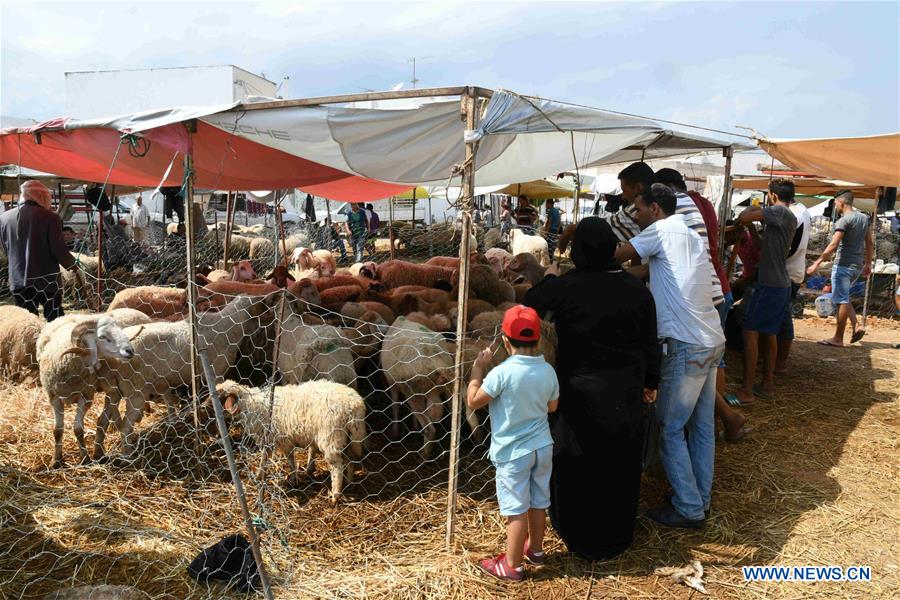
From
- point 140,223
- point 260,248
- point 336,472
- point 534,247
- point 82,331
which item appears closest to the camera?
point 336,472

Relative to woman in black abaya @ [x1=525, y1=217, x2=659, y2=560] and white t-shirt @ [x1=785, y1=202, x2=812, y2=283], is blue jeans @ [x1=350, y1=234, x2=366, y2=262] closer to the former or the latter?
white t-shirt @ [x1=785, y1=202, x2=812, y2=283]

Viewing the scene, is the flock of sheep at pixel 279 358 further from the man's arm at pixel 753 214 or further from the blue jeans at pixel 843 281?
the blue jeans at pixel 843 281

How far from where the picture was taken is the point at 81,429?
16.0 feet

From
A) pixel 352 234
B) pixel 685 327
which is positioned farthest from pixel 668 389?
pixel 352 234

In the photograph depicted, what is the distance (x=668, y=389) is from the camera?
3918 mm

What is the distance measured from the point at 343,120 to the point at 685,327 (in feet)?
9.19

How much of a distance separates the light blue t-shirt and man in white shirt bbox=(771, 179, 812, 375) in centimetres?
468

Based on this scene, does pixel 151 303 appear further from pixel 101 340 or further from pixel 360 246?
pixel 360 246

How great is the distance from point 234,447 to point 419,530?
7.00ft

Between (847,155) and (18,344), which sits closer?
(18,344)

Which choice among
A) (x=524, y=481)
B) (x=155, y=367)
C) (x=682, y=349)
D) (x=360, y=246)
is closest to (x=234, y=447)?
(x=155, y=367)

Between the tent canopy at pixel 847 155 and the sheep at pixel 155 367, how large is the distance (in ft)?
20.8

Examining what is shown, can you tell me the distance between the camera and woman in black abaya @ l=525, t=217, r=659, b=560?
3.39m

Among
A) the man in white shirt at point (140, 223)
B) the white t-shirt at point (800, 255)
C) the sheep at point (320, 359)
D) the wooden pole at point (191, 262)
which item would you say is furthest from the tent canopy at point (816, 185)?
the man in white shirt at point (140, 223)
